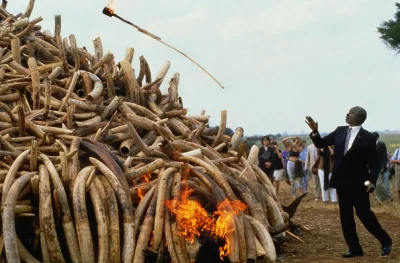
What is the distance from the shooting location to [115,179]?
312 inches

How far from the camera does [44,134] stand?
8.43m

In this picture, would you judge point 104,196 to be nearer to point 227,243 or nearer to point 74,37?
point 227,243

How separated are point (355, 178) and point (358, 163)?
0.67 feet

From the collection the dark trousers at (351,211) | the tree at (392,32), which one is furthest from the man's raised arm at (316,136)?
the tree at (392,32)

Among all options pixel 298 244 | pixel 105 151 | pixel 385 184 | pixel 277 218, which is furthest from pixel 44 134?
pixel 385 184

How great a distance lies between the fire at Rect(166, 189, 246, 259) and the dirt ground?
3.75 ft

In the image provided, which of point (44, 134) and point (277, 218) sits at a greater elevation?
point (44, 134)

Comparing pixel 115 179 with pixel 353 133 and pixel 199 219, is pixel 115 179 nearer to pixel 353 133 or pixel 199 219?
pixel 199 219

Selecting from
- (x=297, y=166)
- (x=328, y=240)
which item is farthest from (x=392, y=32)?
(x=328, y=240)

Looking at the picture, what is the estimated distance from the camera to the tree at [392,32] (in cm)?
2878

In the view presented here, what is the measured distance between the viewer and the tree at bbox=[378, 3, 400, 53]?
94.4ft

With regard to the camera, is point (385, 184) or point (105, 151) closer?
point (105, 151)

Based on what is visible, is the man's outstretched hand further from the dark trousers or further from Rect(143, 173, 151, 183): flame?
Rect(143, 173, 151, 183): flame

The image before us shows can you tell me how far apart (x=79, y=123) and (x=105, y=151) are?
0.94 m
